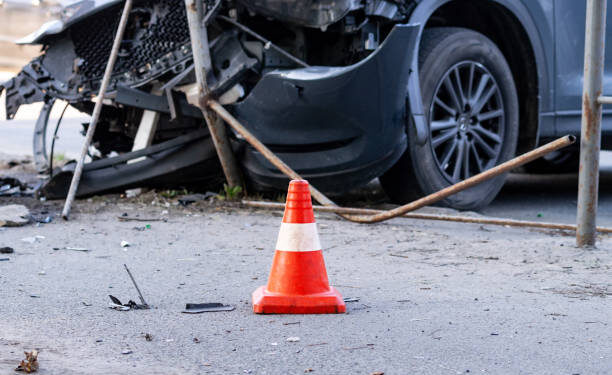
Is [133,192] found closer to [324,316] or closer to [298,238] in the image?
[298,238]

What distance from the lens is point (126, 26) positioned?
20.4 ft

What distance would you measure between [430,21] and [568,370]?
4017 millimetres

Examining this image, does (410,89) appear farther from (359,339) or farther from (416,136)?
(359,339)

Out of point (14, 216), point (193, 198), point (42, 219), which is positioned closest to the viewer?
point (14, 216)

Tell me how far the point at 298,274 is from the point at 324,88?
2.04 m

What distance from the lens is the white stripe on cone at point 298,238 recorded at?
3346mm

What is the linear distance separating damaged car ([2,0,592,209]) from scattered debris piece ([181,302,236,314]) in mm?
2121

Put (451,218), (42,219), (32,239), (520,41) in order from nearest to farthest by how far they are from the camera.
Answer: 1. (32,239)
2. (451,218)
3. (42,219)
4. (520,41)

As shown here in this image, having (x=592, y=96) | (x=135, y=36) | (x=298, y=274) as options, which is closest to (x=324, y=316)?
(x=298, y=274)

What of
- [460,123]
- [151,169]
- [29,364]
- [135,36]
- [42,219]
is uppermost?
[135,36]

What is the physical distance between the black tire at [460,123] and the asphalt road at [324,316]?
591 mm

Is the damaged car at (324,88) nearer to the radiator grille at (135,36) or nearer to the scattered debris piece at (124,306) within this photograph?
the radiator grille at (135,36)

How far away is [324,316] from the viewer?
323 cm

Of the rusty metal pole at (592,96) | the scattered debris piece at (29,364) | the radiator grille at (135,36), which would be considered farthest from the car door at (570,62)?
the scattered debris piece at (29,364)
